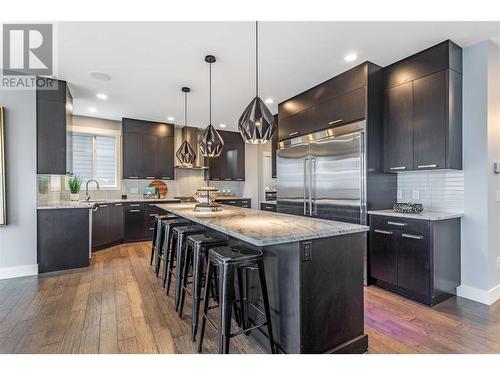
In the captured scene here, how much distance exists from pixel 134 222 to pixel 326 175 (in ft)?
13.0

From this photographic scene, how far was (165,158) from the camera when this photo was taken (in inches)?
→ 240

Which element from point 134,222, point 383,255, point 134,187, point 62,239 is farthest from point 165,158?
point 383,255

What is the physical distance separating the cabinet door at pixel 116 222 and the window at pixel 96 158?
0.82 metres

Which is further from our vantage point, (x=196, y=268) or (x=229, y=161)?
(x=229, y=161)

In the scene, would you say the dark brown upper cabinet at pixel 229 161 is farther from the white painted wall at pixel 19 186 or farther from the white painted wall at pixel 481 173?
the white painted wall at pixel 481 173

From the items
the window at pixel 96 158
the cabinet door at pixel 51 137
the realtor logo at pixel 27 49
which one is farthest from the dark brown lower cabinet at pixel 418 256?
the window at pixel 96 158

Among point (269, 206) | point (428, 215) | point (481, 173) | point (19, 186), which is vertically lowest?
point (269, 206)

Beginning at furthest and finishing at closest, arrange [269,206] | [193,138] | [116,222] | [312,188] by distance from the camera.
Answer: [193,138] → [269,206] → [116,222] → [312,188]

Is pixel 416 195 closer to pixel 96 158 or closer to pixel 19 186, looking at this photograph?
pixel 19 186

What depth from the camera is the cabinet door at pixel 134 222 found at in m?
5.33

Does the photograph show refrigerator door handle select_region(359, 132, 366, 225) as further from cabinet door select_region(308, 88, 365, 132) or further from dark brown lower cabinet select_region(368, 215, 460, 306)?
cabinet door select_region(308, 88, 365, 132)
